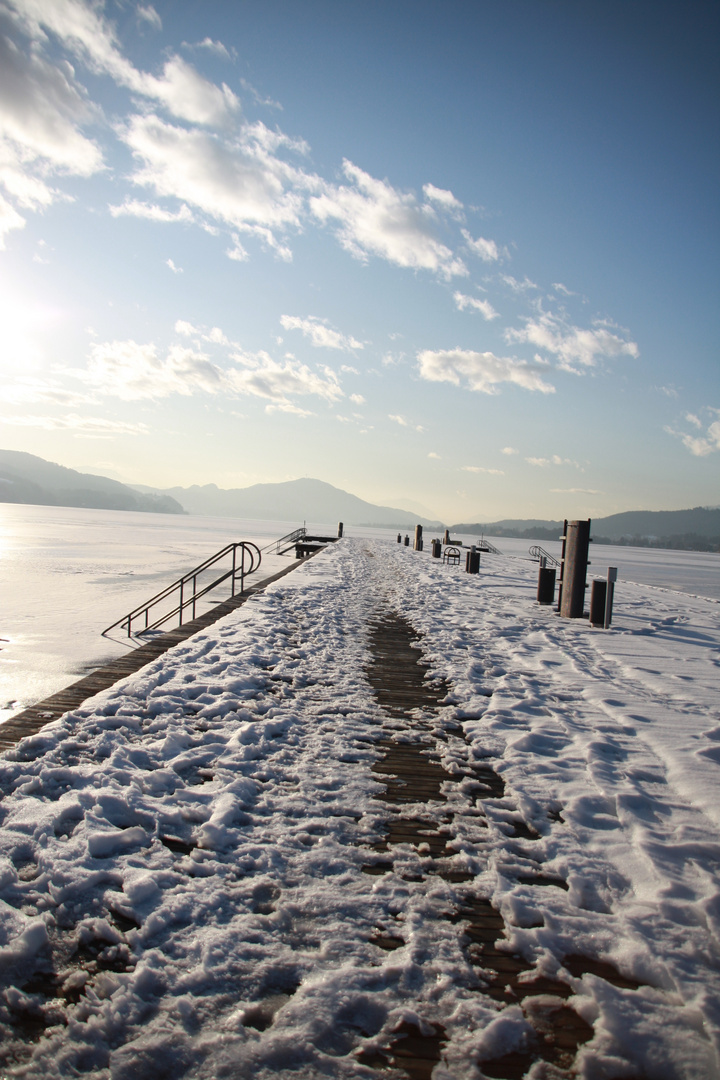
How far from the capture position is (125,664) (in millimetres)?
5926

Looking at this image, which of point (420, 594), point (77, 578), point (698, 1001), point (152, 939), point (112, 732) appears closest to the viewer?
point (698, 1001)

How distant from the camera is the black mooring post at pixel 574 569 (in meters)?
11.2

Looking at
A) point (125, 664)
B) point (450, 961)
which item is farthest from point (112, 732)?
point (450, 961)

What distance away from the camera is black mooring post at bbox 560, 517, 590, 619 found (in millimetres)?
11219

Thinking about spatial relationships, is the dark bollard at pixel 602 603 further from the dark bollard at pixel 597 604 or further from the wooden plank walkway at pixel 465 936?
the wooden plank walkway at pixel 465 936

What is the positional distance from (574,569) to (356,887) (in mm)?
10034

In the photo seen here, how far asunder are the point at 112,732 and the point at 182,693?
1085mm

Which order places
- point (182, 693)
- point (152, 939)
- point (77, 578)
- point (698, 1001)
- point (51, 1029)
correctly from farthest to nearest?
point (77, 578)
point (182, 693)
point (152, 939)
point (698, 1001)
point (51, 1029)

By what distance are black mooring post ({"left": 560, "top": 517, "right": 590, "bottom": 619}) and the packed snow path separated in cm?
598

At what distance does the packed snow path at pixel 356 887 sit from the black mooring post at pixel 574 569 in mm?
5982

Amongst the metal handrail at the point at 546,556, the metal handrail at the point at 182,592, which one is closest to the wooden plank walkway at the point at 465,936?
the metal handrail at the point at 182,592

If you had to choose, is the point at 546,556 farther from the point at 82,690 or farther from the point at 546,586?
the point at 82,690

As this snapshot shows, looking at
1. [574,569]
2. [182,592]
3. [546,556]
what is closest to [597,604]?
[574,569]

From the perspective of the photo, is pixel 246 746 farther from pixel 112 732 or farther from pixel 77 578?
pixel 77 578
